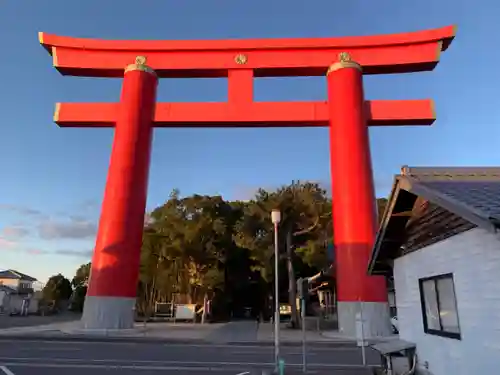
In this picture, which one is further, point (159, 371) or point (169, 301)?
point (169, 301)

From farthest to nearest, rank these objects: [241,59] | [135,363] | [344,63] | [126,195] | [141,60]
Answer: [141,60] < [241,59] < [344,63] < [126,195] < [135,363]

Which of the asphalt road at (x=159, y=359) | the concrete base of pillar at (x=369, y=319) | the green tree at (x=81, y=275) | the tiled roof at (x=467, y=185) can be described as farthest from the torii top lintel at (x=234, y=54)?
the green tree at (x=81, y=275)

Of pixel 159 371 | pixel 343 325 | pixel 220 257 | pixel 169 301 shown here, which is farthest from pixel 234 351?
pixel 169 301

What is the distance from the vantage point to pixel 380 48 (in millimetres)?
22422

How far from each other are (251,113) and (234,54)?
373 cm

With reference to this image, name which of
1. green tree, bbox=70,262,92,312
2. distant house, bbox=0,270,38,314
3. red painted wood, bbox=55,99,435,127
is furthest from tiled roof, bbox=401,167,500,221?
green tree, bbox=70,262,92,312

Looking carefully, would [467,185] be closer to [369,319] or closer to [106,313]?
[369,319]

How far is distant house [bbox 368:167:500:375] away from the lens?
4.83m

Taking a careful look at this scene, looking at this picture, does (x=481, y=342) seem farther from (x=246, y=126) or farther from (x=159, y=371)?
(x=246, y=126)

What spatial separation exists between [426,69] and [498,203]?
20.4 metres

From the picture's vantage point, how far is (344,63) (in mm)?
22188

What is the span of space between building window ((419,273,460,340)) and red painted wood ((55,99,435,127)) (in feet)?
52.0

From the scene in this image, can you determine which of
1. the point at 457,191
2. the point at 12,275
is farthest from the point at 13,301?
the point at 457,191

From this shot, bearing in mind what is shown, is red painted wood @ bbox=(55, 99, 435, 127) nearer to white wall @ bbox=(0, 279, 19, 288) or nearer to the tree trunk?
the tree trunk
